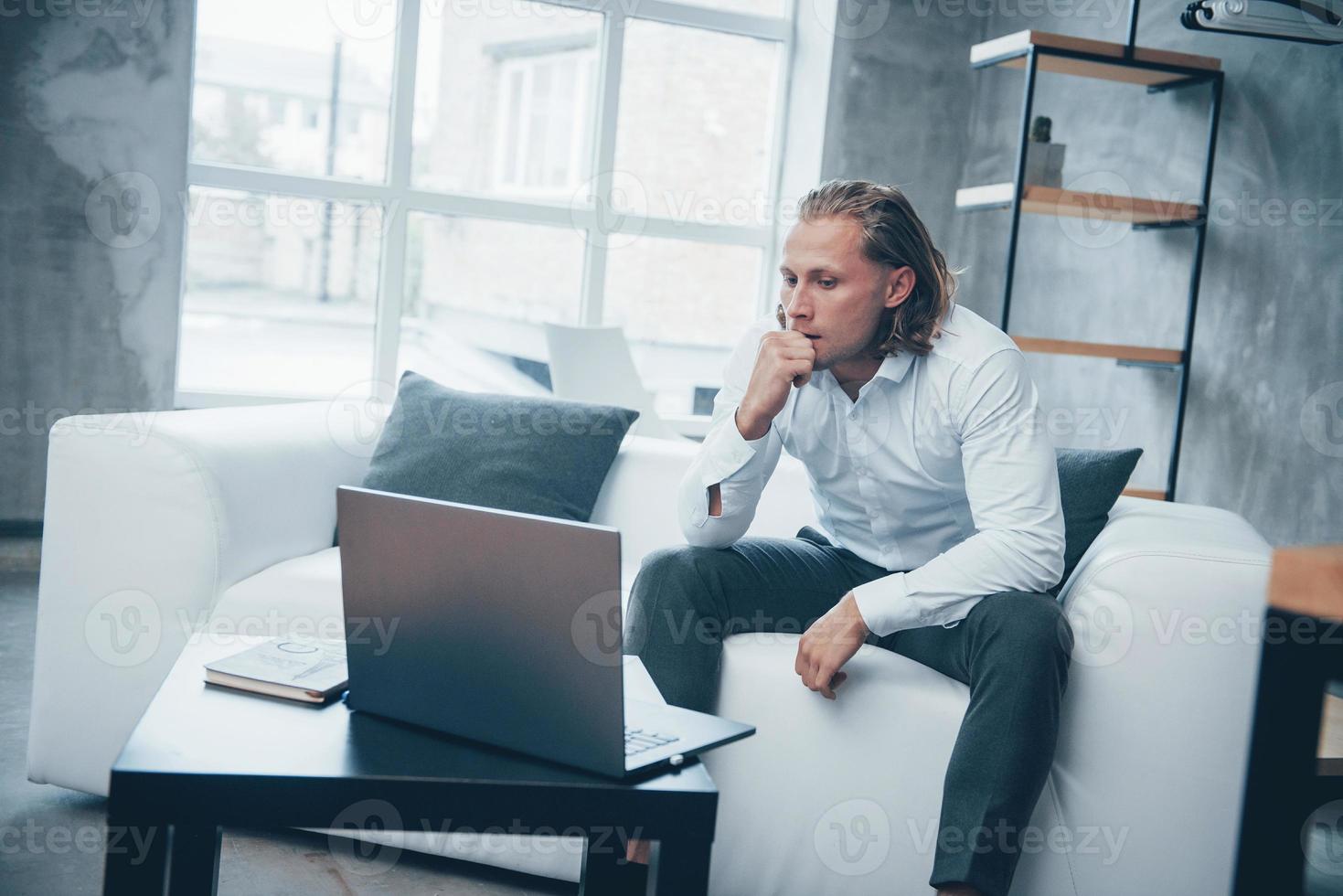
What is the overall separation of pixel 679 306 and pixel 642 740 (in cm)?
347

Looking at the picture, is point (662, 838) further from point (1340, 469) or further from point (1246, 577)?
point (1340, 469)

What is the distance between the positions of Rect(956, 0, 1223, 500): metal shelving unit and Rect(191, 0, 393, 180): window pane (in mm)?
2091

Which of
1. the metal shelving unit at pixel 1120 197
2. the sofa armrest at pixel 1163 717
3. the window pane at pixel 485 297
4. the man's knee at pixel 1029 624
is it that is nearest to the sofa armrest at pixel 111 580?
the man's knee at pixel 1029 624

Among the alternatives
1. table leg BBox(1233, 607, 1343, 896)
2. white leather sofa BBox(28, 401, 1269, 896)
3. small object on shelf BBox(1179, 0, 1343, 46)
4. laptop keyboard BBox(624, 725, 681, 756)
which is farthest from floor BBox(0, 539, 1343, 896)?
small object on shelf BBox(1179, 0, 1343, 46)

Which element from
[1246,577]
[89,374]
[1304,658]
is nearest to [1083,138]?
[1246,577]

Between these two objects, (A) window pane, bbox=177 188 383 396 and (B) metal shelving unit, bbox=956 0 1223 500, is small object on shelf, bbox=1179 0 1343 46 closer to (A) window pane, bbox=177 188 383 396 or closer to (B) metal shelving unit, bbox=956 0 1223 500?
(B) metal shelving unit, bbox=956 0 1223 500

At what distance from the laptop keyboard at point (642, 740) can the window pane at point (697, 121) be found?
3.43m

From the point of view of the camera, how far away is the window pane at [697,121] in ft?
14.3

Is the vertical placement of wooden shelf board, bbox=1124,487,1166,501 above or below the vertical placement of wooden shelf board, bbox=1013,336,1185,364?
below

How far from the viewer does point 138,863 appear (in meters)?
1.00

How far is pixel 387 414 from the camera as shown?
8.39ft

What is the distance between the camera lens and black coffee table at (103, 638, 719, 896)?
990 millimetres

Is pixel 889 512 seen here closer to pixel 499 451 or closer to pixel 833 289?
pixel 833 289

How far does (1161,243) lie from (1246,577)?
7.27 feet
